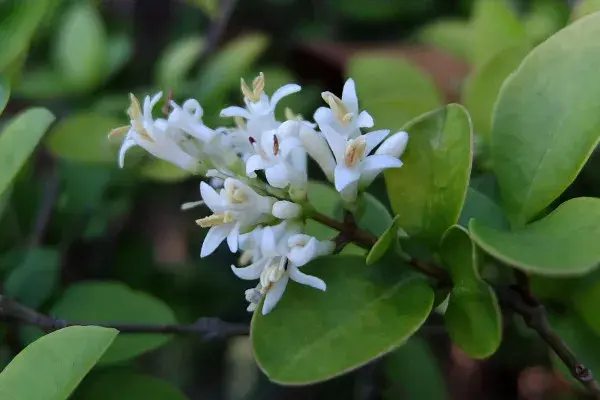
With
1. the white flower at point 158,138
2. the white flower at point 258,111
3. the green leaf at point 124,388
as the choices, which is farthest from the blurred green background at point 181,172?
the white flower at point 258,111

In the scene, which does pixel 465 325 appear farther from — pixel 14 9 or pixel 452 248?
pixel 14 9

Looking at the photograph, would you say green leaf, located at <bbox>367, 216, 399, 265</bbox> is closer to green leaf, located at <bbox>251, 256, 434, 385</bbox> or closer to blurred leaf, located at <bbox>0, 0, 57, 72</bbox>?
green leaf, located at <bbox>251, 256, 434, 385</bbox>

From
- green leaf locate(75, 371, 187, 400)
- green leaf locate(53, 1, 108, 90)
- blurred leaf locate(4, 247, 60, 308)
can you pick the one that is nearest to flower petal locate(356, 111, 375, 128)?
green leaf locate(75, 371, 187, 400)

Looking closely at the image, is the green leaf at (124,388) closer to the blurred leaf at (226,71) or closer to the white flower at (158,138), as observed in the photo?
the white flower at (158,138)

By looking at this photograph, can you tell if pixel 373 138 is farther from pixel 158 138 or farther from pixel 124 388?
pixel 124 388

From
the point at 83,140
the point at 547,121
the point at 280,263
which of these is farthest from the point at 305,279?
the point at 83,140

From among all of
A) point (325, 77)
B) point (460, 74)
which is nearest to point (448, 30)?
point (460, 74)
